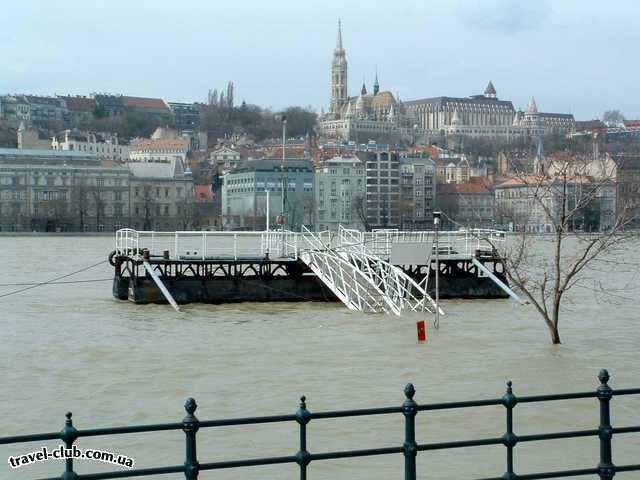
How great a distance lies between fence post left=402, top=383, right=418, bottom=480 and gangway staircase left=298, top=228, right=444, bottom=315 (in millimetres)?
22574

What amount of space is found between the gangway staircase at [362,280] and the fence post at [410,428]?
22574mm

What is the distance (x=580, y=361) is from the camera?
23.9m

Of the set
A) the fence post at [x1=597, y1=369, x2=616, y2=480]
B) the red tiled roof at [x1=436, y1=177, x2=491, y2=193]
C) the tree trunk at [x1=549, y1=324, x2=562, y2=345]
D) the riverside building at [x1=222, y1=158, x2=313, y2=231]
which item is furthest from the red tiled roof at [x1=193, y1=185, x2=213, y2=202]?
the fence post at [x1=597, y1=369, x2=616, y2=480]

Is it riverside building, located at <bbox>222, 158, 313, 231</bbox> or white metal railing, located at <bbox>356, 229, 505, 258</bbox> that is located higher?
riverside building, located at <bbox>222, 158, 313, 231</bbox>

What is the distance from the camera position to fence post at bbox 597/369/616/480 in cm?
824

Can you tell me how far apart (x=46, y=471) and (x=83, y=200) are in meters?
132

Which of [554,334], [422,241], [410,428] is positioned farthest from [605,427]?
[422,241]

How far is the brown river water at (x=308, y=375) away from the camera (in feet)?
51.1

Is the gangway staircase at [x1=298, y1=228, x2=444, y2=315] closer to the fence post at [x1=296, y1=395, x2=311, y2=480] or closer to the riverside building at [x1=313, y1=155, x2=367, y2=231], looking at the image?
the fence post at [x1=296, y1=395, x2=311, y2=480]

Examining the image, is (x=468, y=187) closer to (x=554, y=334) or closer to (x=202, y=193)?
(x=202, y=193)

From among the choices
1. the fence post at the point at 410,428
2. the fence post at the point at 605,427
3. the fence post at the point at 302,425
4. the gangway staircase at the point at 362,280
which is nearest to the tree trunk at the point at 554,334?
the gangway staircase at the point at 362,280

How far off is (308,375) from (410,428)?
45.5ft

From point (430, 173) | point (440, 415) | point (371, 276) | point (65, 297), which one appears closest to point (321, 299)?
point (371, 276)

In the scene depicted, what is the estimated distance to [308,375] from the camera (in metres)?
21.9
